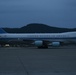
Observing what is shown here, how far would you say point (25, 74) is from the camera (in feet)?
46.4

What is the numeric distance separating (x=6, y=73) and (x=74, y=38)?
4361cm

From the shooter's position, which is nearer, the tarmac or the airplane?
the tarmac

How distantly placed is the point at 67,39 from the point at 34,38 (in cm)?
612

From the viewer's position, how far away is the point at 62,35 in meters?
58.5

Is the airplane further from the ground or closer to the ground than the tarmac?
closer to the ground

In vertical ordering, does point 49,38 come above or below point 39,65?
below

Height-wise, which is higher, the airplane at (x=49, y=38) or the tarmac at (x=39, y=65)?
the tarmac at (x=39, y=65)

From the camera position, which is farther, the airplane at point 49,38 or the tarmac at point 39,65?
the airplane at point 49,38

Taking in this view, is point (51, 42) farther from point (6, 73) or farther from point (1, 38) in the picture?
point (6, 73)

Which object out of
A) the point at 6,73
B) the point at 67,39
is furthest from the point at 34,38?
the point at 6,73

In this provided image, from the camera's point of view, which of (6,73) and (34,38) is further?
(34,38)

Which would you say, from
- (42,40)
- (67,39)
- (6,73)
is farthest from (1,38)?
(6,73)

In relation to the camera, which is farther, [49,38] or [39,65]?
[49,38]

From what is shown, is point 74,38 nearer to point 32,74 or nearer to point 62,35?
point 62,35
